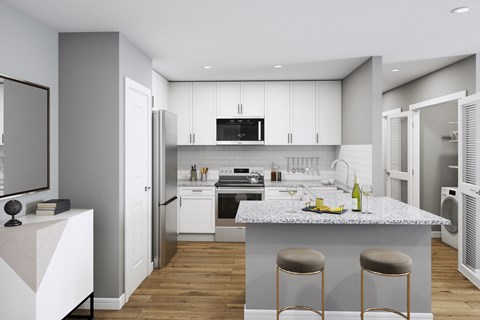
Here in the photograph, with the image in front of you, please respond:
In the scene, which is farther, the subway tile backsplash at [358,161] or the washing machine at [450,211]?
the washing machine at [450,211]

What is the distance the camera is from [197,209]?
5.38 m

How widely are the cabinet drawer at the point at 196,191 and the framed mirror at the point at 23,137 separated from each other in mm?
2480

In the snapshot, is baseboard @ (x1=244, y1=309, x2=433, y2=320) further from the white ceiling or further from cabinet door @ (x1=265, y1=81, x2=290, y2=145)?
cabinet door @ (x1=265, y1=81, x2=290, y2=145)

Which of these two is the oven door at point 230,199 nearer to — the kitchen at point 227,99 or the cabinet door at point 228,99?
the kitchen at point 227,99

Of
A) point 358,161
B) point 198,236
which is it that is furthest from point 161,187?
point 358,161

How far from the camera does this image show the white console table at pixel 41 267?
224 cm

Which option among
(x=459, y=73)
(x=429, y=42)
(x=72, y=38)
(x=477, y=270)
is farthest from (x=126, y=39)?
(x=477, y=270)

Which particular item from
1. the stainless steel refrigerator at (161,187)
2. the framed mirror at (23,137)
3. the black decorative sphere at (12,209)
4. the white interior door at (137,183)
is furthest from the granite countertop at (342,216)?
the framed mirror at (23,137)

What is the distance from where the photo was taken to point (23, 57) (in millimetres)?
2762

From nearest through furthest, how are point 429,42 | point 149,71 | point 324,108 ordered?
point 429,42 < point 149,71 < point 324,108

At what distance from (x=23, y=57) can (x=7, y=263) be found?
156 cm

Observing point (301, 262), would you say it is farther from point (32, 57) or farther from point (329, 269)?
point (32, 57)

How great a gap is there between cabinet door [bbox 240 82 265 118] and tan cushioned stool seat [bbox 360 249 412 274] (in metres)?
3.47

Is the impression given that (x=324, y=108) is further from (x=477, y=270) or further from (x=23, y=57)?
(x=23, y=57)
